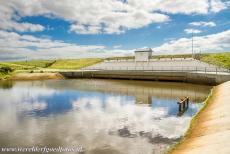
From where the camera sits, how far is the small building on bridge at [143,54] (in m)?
95.8

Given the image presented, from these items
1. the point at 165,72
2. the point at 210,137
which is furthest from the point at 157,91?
the point at 210,137

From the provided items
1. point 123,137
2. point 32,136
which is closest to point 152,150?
point 123,137

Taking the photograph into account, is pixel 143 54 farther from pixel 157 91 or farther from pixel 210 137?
pixel 210 137

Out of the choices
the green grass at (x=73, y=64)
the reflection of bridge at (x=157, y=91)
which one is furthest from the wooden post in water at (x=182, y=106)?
the green grass at (x=73, y=64)

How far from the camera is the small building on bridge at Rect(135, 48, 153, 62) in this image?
95.8 m

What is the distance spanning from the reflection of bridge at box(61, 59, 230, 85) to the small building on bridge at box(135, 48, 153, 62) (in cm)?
201

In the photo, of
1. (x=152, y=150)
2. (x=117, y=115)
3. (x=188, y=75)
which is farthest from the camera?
(x=188, y=75)

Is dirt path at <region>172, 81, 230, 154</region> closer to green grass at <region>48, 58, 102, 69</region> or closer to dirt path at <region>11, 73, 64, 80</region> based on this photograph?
dirt path at <region>11, 73, 64, 80</region>

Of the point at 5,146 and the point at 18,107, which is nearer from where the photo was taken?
the point at 5,146

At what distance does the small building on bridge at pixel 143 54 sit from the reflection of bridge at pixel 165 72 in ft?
6.61

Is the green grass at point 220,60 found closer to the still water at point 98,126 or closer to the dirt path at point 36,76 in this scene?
the dirt path at point 36,76

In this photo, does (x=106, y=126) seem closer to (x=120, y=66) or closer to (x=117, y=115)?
(x=117, y=115)

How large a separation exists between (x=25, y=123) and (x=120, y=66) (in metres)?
73.3

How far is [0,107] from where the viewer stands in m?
34.5
